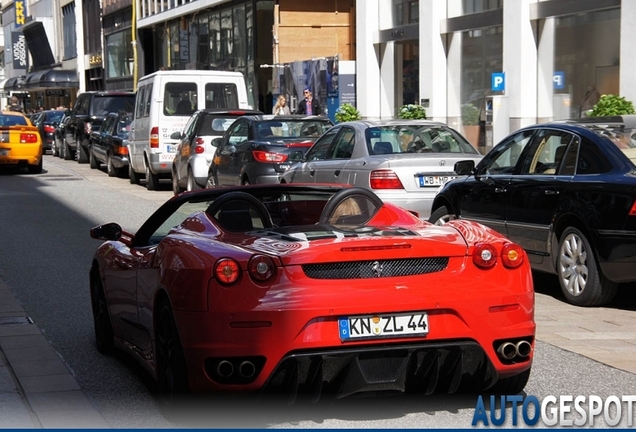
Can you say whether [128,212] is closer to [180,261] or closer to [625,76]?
[625,76]

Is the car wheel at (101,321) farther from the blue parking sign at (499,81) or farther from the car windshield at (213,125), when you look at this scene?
the blue parking sign at (499,81)

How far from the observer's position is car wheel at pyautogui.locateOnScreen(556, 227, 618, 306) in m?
9.48

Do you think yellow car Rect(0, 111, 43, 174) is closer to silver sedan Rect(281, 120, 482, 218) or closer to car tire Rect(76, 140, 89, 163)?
car tire Rect(76, 140, 89, 163)

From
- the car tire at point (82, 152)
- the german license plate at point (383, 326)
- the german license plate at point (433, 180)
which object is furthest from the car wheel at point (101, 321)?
the car tire at point (82, 152)

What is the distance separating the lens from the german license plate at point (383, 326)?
18.3 ft

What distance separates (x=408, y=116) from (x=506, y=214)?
17.5m

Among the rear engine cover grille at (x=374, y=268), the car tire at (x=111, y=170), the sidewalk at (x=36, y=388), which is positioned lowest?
the car tire at (x=111, y=170)

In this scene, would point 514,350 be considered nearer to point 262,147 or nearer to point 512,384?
point 512,384

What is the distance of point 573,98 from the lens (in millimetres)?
23391

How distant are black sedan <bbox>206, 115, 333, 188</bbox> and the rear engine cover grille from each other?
11.9 m

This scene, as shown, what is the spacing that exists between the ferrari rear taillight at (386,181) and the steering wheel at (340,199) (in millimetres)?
6368

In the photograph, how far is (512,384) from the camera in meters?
6.28

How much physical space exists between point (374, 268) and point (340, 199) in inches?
40.8

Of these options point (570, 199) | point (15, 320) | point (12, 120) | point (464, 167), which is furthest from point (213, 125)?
A: point (15, 320)
